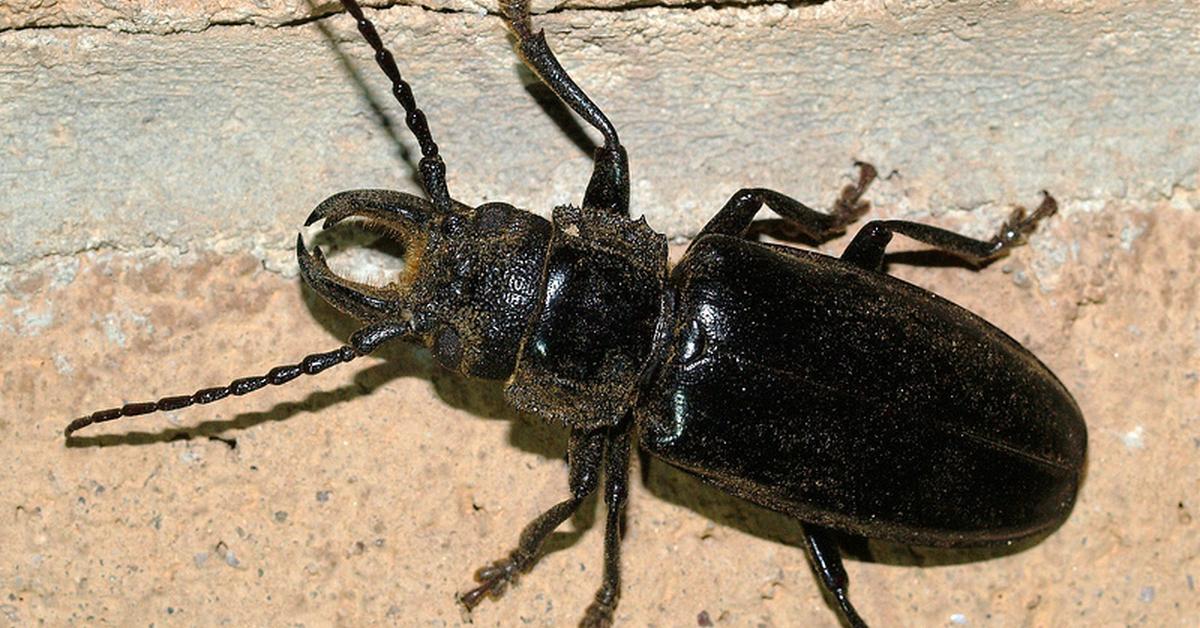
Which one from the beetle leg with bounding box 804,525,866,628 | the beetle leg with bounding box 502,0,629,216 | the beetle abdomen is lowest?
the beetle leg with bounding box 804,525,866,628

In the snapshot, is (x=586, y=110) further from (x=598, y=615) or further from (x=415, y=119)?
(x=598, y=615)

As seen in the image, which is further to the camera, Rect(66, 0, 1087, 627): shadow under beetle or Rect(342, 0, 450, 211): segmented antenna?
Rect(66, 0, 1087, 627): shadow under beetle

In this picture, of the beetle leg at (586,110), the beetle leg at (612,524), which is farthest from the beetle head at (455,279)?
the beetle leg at (612,524)

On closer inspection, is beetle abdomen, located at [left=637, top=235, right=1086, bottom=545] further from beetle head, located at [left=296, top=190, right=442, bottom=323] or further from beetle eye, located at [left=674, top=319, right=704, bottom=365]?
beetle head, located at [left=296, top=190, right=442, bottom=323]

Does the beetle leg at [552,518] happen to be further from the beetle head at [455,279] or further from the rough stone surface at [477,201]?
the beetle head at [455,279]

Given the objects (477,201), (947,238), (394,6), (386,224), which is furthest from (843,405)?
(394,6)

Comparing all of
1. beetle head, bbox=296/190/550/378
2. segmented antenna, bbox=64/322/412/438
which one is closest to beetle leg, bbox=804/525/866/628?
beetle head, bbox=296/190/550/378
